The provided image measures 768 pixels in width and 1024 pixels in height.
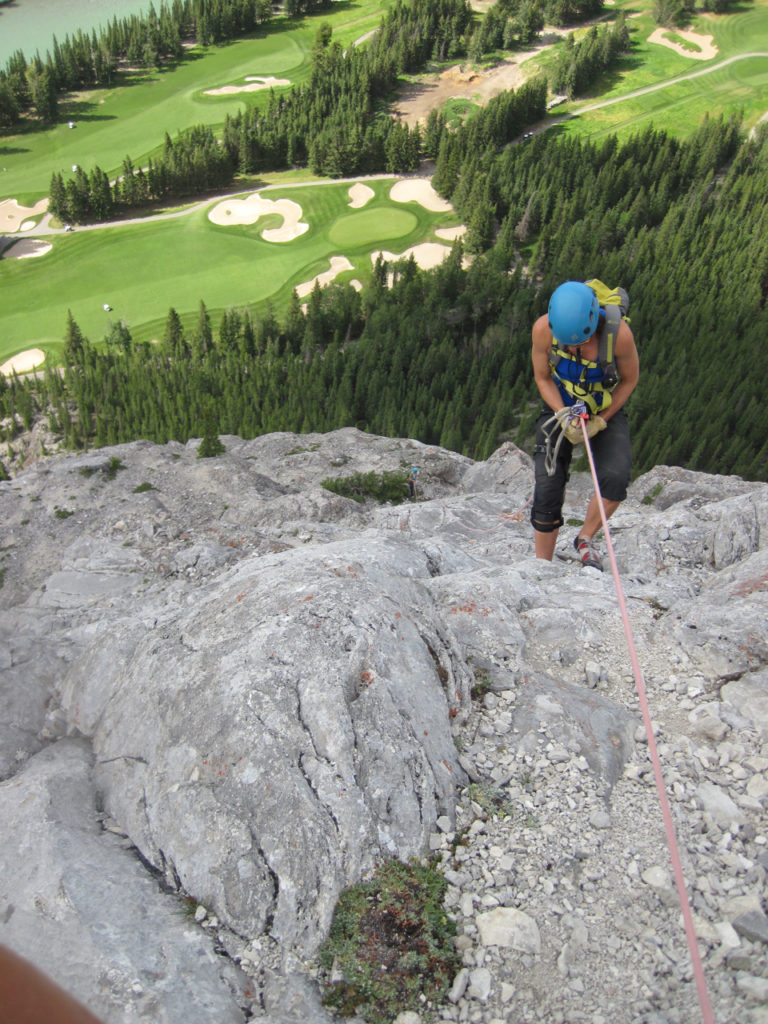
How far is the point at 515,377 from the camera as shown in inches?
2638

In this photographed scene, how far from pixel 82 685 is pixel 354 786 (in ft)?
17.4

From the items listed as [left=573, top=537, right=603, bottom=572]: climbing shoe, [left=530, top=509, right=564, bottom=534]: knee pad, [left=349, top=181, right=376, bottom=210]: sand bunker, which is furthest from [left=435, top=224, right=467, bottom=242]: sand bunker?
[left=530, top=509, right=564, bottom=534]: knee pad

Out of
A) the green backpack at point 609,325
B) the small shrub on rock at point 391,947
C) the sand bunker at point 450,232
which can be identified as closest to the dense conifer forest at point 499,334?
the sand bunker at point 450,232

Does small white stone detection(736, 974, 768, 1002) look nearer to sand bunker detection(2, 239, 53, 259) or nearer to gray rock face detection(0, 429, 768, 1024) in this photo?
gray rock face detection(0, 429, 768, 1024)

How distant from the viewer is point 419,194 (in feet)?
323

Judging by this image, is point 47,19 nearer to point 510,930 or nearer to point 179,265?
point 179,265

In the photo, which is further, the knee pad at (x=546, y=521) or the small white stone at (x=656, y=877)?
the knee pad at (x=546, y=521)

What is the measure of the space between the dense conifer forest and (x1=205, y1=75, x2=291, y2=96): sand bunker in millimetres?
40429

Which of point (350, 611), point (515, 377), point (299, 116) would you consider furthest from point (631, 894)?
point (299, 116)

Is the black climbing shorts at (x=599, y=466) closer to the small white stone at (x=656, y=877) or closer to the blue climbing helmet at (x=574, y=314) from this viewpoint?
the blue climbing helmet at (x=574, y=314)

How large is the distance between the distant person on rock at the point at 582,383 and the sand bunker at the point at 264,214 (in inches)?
3384

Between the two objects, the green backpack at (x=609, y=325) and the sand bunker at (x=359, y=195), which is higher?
the green backpack at (x=609, y=325)

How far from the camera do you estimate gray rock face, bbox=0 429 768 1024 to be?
6152 millimetres

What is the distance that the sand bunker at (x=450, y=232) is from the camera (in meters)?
90.8
